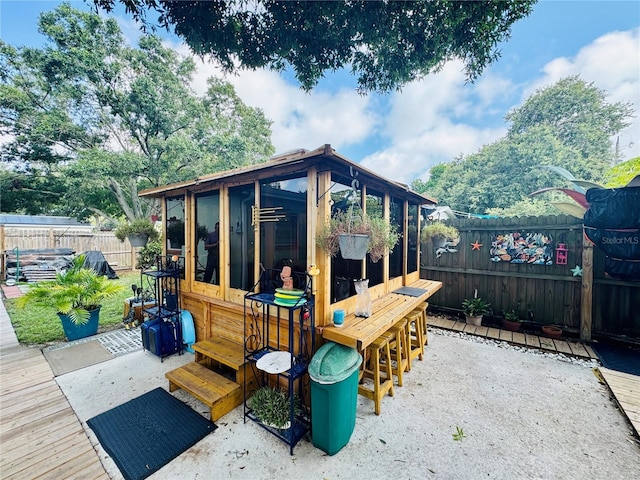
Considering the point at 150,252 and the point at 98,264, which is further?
the point at 98,264

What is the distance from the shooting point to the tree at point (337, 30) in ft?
8.33

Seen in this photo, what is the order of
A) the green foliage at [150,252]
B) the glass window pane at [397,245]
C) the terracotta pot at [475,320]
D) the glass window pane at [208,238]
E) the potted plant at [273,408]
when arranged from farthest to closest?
the terracotta pot at [475,320]
the green foliage at [150,252]
the glass window pane at [397,245]
the glass window pane at [208,238]
the potted plant at [273,408]

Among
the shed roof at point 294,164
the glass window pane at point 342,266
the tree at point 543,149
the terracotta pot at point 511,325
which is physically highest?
the tree at point 543,149

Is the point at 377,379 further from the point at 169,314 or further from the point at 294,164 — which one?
the point at 169,314

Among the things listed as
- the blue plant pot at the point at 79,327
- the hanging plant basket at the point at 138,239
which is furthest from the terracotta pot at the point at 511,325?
the blue plant pot at the point at 79,327

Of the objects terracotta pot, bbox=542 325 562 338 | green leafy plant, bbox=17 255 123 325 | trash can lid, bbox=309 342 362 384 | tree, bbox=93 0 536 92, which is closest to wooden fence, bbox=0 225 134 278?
green leafy plant, bbox=17 255 123 325

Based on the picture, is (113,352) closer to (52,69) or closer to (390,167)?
(52,69)

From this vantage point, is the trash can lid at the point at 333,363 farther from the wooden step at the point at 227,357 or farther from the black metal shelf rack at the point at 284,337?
the wooden step at the point at 227,357

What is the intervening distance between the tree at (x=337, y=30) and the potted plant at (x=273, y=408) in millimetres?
3792

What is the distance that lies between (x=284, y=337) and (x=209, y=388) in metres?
0.88

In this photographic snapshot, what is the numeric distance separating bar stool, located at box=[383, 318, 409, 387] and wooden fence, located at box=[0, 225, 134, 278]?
10298mm

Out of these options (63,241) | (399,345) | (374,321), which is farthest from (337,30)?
(63,241)

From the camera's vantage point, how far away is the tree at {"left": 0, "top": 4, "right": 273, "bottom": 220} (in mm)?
7957

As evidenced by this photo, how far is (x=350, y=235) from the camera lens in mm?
2123
